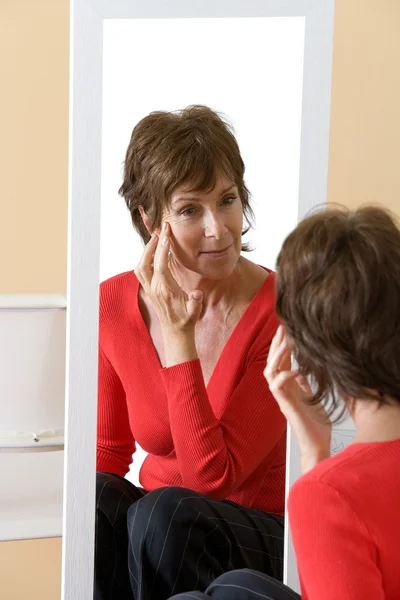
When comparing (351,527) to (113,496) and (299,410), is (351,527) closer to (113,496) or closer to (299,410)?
(299,410)

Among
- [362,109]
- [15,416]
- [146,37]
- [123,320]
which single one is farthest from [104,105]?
[362,109]

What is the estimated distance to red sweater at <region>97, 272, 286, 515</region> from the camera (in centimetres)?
199

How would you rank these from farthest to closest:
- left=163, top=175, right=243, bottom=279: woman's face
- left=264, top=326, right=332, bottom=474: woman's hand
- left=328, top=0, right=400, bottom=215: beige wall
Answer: left=328, top=0, right=400, bottom=215: beige wall → left=163, top=175, right=243, bottom=279: woman's face → left=264, top=326, right=332, bottom=474: woman's hand

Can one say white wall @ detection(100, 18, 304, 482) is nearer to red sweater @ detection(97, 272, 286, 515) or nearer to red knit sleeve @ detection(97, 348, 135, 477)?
red sweater @ detection(97, 272, 286, 515)

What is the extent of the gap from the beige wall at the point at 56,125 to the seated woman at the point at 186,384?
3.45 feet

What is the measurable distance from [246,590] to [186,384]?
50 centimetres

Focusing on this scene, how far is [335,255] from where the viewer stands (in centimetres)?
142

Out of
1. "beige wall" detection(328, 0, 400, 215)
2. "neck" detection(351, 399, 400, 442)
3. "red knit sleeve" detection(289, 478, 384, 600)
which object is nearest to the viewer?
"red knit sleeve" detection(289, 478, 384, 600)

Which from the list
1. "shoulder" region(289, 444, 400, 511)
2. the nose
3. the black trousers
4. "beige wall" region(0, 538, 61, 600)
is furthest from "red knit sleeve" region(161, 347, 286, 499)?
"beige wall" region(0, 538, 61, 600)

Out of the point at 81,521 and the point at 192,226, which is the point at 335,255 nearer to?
the point at 192,226

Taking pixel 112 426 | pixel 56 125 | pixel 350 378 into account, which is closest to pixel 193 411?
pixel 112 426

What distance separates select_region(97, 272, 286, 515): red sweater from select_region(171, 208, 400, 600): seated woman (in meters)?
0.48

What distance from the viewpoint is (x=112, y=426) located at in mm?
2084

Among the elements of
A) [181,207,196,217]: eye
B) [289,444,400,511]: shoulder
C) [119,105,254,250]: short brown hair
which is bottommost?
[289,444,400,511]: shoulder
